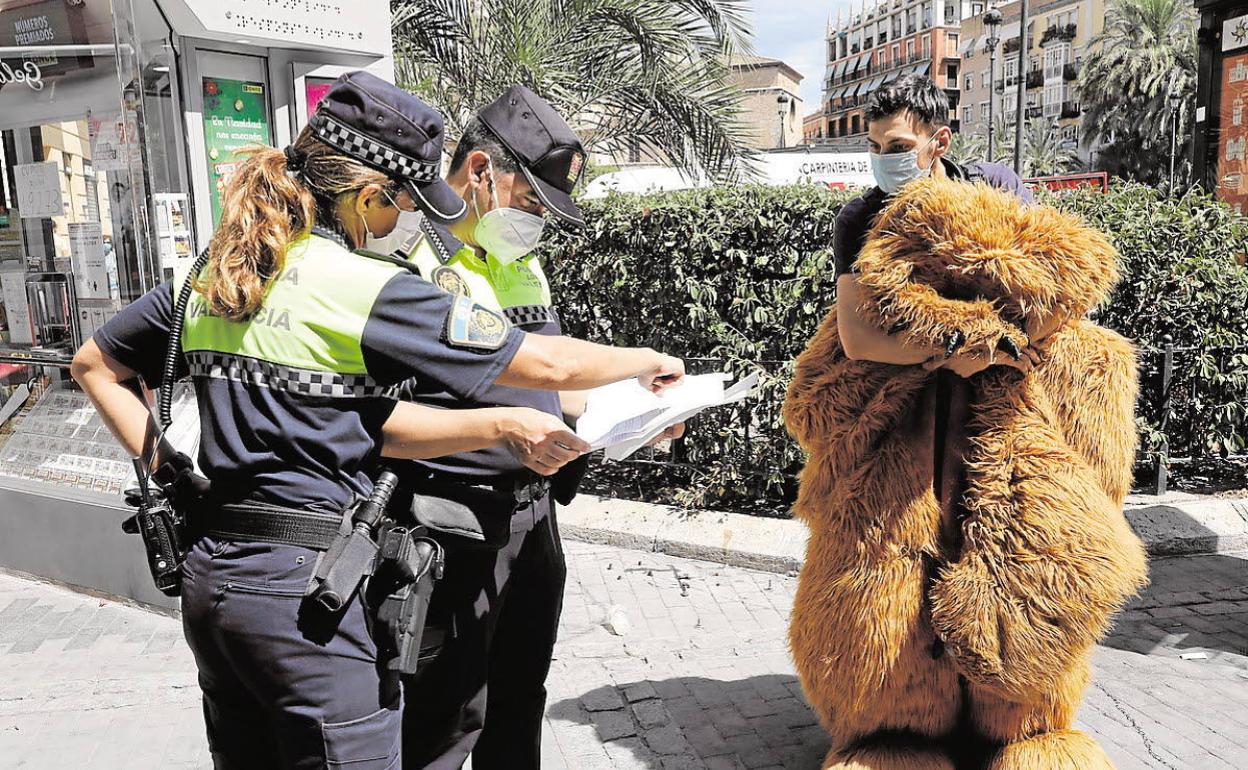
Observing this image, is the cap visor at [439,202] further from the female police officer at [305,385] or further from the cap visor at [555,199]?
the cap visor at [555,199]

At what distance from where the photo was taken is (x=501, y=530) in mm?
2438

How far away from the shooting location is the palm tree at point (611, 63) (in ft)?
31.0

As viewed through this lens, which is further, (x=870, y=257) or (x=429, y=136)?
(x=870, y=257)

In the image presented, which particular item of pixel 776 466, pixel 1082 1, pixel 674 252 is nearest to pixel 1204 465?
pixel 776 466

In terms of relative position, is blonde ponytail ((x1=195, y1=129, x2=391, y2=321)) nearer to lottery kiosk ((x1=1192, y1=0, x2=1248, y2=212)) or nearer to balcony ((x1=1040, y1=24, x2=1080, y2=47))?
lottery kiosk ((x1=1192, y1=0, x2=1248, y2=212))

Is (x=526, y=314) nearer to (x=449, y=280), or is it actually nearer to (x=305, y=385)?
(x=449, y=280)

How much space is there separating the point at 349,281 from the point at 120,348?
27.4 inches

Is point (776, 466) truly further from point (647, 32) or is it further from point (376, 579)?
point (647, 32)

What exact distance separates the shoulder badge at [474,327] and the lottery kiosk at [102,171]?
9.88ft

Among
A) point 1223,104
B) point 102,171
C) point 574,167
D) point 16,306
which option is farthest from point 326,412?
point 1223,104

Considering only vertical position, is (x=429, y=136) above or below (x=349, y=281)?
above

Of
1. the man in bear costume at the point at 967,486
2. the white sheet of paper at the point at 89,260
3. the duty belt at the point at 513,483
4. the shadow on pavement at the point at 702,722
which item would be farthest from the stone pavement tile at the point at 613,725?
the white sheet of paper at the point at 89,260

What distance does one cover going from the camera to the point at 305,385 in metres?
1.82

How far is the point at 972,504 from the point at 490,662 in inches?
52.8
